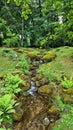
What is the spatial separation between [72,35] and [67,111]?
6469 millimetres

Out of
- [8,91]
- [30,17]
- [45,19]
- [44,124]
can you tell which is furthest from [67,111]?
[30,17]

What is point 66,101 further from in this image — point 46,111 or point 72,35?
point 72,35

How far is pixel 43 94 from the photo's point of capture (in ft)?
39.5

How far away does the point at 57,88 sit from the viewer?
12.6m

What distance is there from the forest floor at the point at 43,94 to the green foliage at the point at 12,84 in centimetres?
32

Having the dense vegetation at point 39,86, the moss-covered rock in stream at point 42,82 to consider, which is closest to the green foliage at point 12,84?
the dense vegetation at point 39,86

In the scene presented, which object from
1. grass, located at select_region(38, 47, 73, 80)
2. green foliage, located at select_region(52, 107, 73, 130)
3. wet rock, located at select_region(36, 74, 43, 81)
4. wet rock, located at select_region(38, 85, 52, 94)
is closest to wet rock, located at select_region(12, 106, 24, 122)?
green foliage, located at select_region(52, 107, 73, 130)

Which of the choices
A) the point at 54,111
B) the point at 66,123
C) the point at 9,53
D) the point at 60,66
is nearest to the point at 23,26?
the point at 9,53

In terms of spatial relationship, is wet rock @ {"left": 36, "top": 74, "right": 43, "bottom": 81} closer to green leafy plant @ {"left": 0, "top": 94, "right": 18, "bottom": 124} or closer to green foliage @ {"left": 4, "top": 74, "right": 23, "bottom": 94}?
green foliage @ {"left": 4, "top": 74, "right": 23, "bottom": 94}

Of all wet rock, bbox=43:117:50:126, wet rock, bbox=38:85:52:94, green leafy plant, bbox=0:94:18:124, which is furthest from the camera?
wet rock, bbox=38:85:52:94

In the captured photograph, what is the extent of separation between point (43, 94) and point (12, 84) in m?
1.75

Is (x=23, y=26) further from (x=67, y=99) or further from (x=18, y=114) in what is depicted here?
(x=18, y=114)

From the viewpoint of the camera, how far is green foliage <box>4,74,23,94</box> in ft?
38.5

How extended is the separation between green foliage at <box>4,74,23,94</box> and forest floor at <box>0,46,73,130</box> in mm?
316
